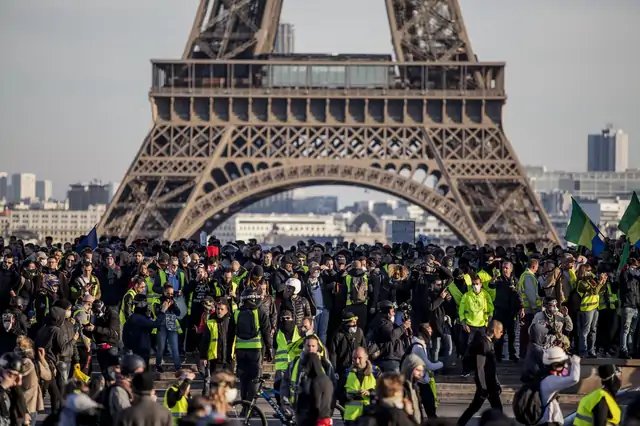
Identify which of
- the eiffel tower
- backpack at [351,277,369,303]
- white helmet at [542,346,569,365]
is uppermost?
the eiffel tower

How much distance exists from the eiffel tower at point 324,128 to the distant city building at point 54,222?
364ft

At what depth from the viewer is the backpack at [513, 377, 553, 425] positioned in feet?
72.8

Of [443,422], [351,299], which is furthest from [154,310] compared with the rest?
[443,422]

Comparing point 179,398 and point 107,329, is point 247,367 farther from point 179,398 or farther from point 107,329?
point 179,398

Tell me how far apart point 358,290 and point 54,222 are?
161 m

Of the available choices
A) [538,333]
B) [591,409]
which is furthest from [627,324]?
[591,409]

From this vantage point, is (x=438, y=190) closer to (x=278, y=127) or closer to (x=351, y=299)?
(x=278, y=127)

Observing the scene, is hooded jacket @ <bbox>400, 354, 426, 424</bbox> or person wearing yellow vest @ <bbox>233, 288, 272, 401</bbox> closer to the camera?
hooded jacket @ <bbox>400, 354, 426, 424</bbox>

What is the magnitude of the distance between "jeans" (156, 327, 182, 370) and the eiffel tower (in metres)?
34.7

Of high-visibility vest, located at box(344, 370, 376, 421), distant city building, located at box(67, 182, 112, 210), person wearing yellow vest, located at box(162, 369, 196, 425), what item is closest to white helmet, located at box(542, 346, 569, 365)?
high-visibility vest, located at box(344, 370, 376, 421)

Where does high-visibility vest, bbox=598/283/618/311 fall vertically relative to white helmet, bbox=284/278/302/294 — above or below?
below

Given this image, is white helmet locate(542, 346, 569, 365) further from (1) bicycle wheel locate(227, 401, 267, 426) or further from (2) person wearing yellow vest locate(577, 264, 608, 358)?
(2) person wearing yellow vest locate(577, 264, 608, 358)

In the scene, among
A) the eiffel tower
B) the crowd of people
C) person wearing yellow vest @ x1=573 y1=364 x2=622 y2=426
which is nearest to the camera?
person wearing yellow vest @ x1=573 y1=364 x2=622 y2=426

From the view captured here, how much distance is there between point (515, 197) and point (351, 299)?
35699 mm
